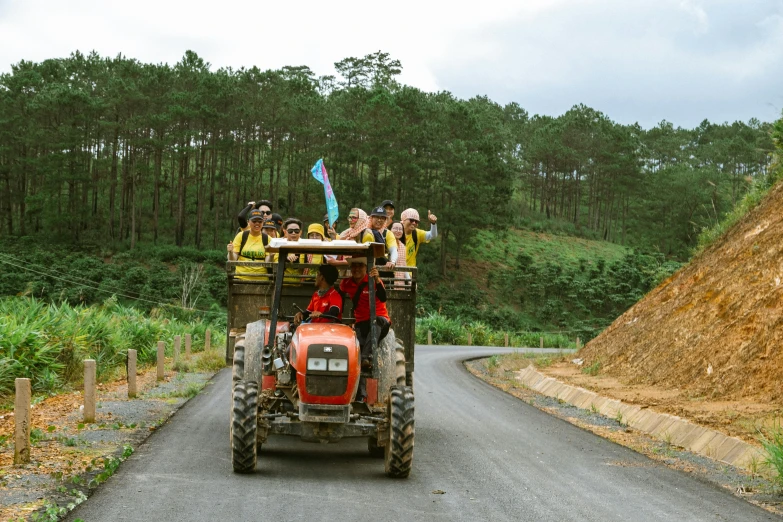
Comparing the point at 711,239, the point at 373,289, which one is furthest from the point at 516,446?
the point at 711,239

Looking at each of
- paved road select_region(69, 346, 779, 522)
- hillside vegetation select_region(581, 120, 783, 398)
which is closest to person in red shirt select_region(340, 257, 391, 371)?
paved road select_region(69, 346, 779, 522)

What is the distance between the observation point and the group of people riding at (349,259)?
9789mm

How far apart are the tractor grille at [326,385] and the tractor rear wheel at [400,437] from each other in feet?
2.08

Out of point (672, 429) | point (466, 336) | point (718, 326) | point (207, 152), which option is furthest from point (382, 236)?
point (207, 152)

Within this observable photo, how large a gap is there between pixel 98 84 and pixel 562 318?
145 feet

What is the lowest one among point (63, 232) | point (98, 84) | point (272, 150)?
point (63, 232)

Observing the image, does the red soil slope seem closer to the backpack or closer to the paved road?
the paved road

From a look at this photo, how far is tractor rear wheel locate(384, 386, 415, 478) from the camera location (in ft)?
29.5

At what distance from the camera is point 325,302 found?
9805 millimetres

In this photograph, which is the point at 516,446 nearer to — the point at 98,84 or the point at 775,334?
the point at 775,334

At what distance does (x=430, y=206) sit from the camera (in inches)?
2835

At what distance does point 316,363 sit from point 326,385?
25 cm

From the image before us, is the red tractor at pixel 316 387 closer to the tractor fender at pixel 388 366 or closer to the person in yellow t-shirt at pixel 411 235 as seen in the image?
the tractor fender at pixel 388 366

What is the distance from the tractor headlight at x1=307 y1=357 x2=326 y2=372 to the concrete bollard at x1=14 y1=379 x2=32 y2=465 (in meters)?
3.33
